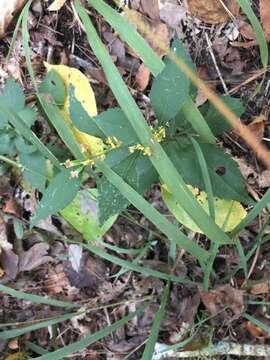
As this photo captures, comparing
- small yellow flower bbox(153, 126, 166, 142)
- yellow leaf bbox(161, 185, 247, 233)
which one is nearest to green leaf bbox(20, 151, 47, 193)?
yellow leaf bbox(161, 185, 247, 233)

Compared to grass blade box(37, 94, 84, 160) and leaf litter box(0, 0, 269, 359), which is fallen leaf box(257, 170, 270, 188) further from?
grass blade box(37, 94, 84, 160)

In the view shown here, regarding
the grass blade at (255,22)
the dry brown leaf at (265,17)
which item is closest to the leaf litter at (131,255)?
the dry brown leaf at (265,17)

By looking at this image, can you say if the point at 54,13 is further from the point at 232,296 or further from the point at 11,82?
the point at 232,296

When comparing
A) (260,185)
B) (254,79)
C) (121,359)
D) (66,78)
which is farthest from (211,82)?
(121,359)

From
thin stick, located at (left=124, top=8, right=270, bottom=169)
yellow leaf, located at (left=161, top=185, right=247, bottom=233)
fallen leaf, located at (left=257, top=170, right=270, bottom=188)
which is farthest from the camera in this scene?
fallen leaf, located at (left=257, top=170, right=270, bottom=188)

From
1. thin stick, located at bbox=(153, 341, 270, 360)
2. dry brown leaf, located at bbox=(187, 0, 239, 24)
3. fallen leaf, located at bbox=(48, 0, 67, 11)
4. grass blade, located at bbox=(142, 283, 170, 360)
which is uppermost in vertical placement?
fallen leaf, located at bbox=(48, 0, 67, 11)

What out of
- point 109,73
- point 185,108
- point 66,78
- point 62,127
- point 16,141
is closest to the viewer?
point 109,73

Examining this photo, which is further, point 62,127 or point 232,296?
point 232,296
